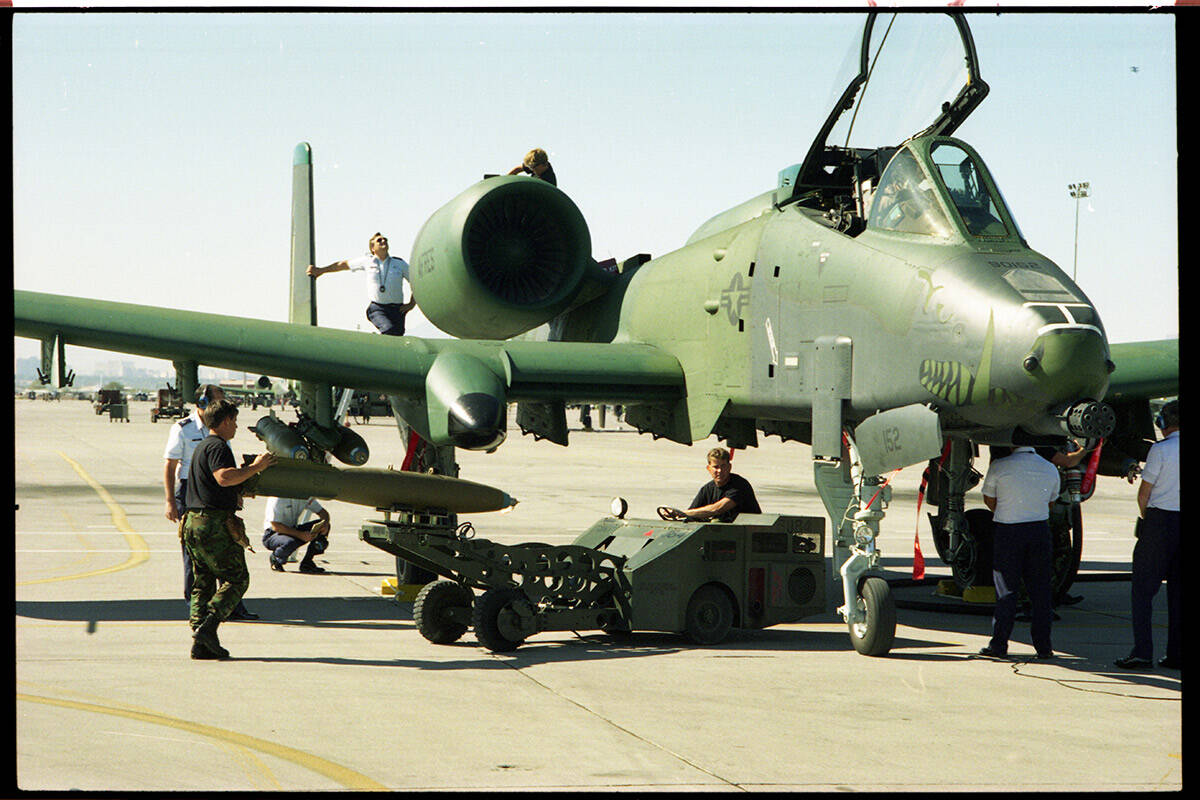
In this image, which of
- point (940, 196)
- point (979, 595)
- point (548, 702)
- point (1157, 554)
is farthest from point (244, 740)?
point (979, 595)

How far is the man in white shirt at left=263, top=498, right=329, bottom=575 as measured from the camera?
48.1 ft

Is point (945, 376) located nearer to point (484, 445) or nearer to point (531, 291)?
point (484, 445)

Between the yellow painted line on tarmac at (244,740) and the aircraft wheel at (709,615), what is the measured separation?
4394mm

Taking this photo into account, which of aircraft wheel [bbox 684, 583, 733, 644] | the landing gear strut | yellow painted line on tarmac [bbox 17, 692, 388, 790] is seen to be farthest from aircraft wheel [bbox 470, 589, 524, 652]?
yellow painted line on tarmac [bbox 17, 692, 388, 790]

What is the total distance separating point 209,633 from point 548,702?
9.74ft

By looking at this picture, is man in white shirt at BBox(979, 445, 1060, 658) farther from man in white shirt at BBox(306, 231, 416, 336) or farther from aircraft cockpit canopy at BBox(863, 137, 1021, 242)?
man in white shirt at BBox(306, 231, 416, 336)

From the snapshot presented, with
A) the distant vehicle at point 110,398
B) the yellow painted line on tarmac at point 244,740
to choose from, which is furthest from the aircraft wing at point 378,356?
the distant vehicle at point 110,398

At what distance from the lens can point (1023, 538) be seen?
9727mm

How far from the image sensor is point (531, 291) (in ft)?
48.0

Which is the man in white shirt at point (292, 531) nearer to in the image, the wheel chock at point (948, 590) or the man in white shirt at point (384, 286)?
the man in white shirt at point (384, 286)

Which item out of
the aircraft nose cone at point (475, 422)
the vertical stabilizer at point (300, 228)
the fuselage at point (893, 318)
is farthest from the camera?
the vertical stabilizer at point (300, 228)

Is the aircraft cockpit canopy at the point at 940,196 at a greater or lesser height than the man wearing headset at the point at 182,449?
greater

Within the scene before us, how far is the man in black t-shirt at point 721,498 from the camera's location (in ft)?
37.1

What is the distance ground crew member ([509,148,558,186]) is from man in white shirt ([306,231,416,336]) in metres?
1.88
